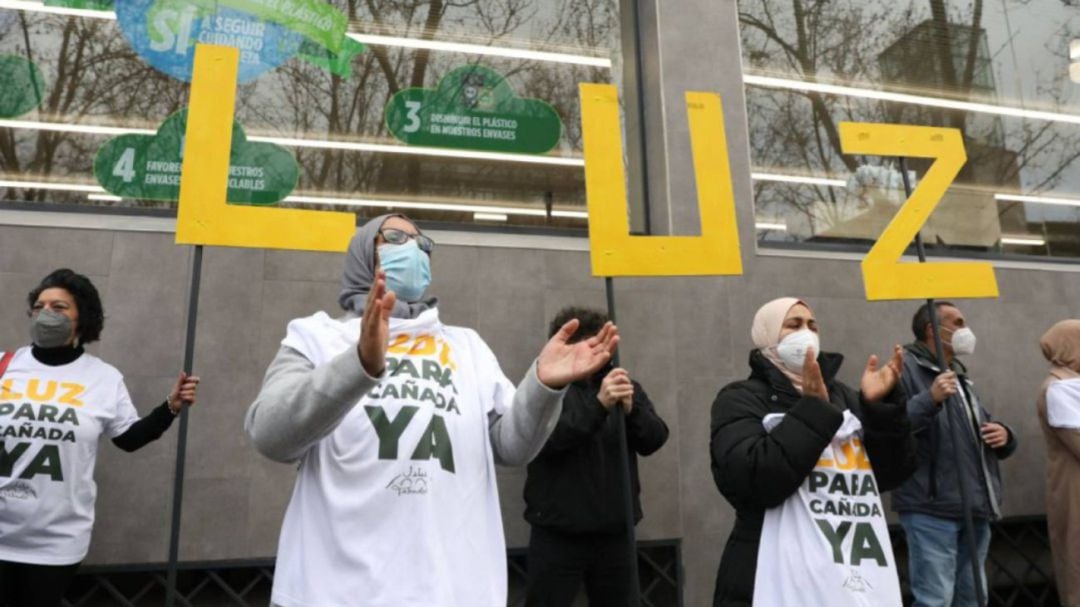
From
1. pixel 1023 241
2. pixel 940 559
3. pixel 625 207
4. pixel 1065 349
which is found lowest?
pixel 940 559

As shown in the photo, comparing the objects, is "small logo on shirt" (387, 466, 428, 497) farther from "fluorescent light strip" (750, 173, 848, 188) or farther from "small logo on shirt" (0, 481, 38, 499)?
"fluorescent light strip" (750, 173, 848, 188)

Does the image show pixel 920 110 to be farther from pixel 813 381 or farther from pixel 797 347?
pixel 813 381

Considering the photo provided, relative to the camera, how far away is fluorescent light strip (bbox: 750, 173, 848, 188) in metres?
6.36

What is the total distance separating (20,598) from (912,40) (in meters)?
7.46

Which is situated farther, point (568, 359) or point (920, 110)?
point (920, 110)

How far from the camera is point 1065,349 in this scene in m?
4.93

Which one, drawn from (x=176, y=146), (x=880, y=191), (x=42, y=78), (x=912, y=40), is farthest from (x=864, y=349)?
(x=42, y=78)

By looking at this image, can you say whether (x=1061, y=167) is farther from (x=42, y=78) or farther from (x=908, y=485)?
(x=42, y=78)

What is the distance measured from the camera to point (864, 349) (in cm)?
597

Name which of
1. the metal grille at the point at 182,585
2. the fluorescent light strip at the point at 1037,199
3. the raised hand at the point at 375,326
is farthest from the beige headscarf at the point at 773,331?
the fluorescent light strip at the point at 1037,199

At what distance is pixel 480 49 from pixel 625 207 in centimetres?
333

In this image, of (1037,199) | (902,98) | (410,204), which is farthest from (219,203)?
(1037,199)

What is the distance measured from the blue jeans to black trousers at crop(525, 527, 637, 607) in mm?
1700

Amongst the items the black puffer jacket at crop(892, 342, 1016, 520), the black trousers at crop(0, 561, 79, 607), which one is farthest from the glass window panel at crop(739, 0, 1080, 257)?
the black trousers at crop(0, 561, 79, 607)
